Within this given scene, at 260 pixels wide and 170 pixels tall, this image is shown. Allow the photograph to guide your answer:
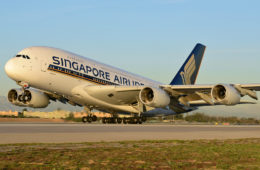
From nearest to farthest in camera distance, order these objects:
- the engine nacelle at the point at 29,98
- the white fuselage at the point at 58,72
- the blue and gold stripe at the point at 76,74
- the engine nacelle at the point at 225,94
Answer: the engine nacelle at the point at 225,94 < the white fuselage at the point at 58,72 < the blue and gold stripe at the point at 76,74 < the engine nacelle at the point at 29,98

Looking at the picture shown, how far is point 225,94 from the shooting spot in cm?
3159

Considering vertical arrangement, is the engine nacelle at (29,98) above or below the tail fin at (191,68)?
below

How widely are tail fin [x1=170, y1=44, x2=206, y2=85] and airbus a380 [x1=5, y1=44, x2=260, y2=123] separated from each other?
6608mm

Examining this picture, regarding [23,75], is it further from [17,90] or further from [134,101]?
[134,101]

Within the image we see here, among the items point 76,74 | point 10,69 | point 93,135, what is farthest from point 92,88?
point 93,135

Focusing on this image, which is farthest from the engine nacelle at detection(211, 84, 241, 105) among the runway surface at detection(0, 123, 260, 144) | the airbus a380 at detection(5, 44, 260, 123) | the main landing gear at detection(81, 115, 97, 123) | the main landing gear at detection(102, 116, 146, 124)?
the main landing gear at detection(81, 115, 97, 123)

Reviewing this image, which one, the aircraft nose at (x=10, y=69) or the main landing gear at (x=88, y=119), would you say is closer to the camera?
the aircraft nose at (x=10, y=69)

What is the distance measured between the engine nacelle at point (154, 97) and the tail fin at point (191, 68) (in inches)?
511

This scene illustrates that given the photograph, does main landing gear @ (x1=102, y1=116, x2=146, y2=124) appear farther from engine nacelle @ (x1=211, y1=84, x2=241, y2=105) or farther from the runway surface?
the runway surface

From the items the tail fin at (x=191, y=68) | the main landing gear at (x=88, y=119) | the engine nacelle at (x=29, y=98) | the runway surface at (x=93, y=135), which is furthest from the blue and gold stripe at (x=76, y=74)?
the tail fin at (x=191, y=68)

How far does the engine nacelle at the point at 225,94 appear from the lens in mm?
31578

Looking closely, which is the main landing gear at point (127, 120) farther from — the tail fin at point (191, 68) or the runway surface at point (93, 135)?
the runway surface at point (93, 135)

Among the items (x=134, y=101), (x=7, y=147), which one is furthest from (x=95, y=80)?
(x=7, y=147)

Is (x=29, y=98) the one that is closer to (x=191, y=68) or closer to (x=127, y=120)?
(x=127, y=120)
